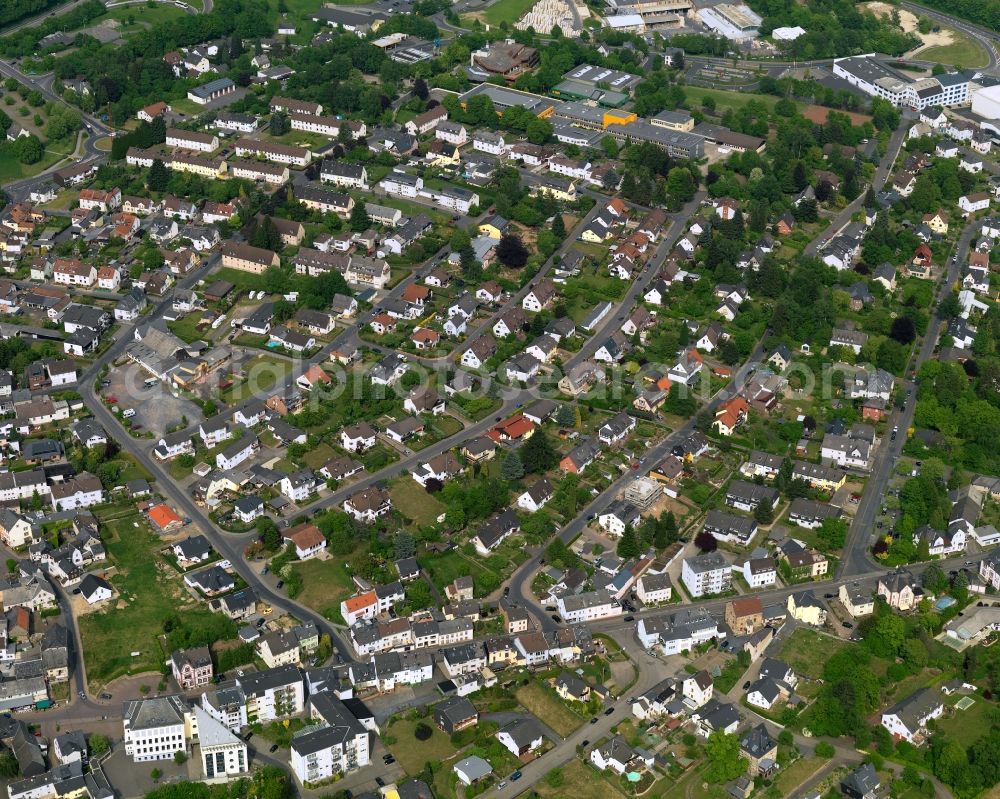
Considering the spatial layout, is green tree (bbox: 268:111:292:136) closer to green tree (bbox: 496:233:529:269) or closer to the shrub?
green tree (bbox: 496:233:529:269)

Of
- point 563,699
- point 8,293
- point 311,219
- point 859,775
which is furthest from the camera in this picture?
point 311,219

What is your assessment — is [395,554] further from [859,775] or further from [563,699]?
[859,775]

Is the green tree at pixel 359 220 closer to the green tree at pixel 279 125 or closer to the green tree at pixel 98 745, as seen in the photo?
the green tree at pixel 279 125

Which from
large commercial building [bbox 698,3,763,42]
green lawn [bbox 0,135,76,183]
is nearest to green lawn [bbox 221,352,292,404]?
green lawn [bbox 0,135,76,183]

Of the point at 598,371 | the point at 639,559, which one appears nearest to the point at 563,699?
the point at 639,559

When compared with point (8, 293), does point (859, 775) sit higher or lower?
higher

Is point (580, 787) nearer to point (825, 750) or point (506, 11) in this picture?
point (825, 750)

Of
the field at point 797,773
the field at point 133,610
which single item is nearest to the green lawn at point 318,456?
the field at point 133,610

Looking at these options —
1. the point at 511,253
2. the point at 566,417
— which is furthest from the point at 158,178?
the point at 566,417
